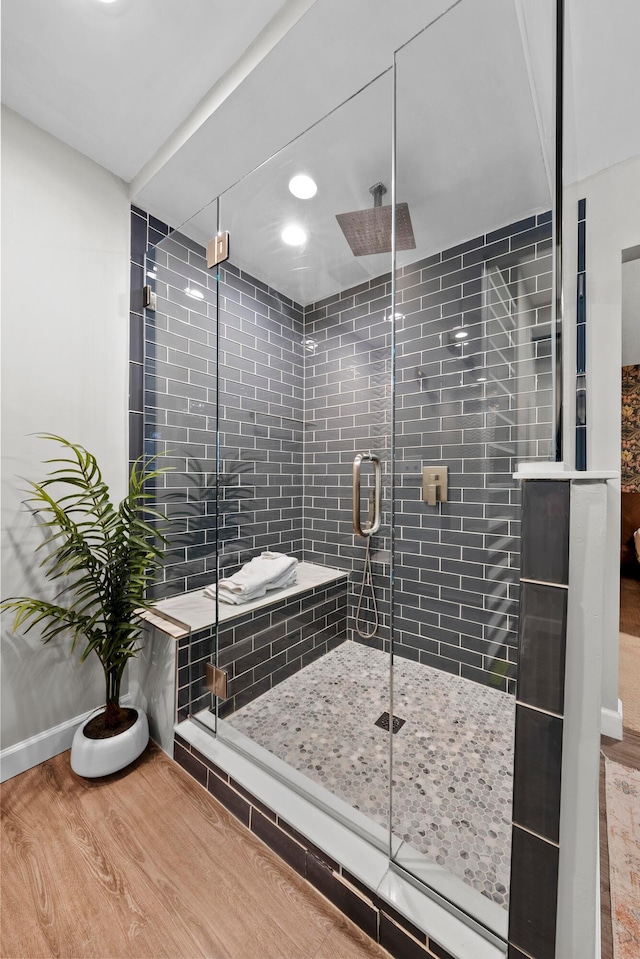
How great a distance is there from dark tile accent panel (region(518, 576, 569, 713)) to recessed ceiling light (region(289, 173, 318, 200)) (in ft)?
5.09

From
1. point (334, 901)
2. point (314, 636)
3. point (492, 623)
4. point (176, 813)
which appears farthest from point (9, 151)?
point (334, 901)

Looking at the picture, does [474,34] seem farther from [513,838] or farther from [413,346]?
[513,838]

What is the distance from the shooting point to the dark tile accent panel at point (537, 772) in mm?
649

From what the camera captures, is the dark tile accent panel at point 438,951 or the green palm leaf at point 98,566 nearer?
the dark tile accent panel at point 438,951

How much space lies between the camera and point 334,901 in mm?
1032

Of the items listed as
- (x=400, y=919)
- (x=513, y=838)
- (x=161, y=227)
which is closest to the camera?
(x=513, y=838)

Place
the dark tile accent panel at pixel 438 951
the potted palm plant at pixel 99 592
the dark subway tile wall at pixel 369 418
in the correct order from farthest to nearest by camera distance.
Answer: the potted palm plant at pixel 99 592, the dark subway tile wall at pixel 369 418, the dark tile accent panel at pixel 438 951

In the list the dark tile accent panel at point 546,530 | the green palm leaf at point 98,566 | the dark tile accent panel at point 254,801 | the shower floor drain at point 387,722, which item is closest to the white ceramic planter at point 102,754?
the green palm leaf at point 98,566

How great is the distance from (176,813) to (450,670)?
1146 mm

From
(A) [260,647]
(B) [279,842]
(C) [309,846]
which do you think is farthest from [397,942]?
(A) [260,647]

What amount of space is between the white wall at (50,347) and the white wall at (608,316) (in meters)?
2.22

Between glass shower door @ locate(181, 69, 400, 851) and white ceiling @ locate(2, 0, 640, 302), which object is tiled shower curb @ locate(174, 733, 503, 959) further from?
white ceiling @ locate(2, 0, 640, 302)

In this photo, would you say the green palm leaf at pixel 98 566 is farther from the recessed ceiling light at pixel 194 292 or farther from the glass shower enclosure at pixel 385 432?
the recessed ceiling light at pixel 194 292

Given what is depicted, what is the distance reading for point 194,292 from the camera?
1828mm
